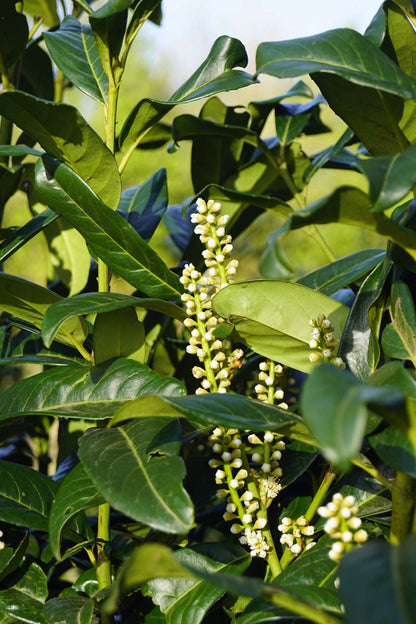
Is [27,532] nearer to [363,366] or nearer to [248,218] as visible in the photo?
[363,366]

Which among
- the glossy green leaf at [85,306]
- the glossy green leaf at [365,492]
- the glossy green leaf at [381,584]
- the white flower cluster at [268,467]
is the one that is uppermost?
the glossy green leaf at [85,306]

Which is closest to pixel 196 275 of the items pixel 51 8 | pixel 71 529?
pixel 71 529

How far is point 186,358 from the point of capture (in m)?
1.11

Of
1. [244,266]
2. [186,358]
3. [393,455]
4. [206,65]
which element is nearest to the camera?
[393,455]

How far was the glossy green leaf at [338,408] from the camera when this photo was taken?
0.39m

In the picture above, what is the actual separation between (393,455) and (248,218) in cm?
76

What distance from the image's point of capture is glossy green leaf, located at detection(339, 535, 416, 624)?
40cm

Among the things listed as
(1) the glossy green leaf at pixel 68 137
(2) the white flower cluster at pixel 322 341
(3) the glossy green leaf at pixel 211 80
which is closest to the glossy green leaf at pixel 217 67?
(3) the glossy green leaf at pixel 211 80

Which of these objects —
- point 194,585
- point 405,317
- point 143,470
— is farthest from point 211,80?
point 194,585

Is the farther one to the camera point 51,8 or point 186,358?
point 51,8

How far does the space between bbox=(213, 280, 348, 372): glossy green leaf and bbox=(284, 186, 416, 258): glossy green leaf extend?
0.53 feet

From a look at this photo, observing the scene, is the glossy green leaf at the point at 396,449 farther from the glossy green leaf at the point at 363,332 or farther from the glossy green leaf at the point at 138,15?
the glossy green leaf at the point at 138,15

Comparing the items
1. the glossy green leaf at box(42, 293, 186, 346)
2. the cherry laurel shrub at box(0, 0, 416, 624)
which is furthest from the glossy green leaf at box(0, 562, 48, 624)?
the glossy green leaf at box(42, 293, 186, 346)

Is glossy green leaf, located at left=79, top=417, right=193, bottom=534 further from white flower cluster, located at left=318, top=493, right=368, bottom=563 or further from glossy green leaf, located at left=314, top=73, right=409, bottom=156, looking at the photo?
glossy green leaf, located at left=314, top=73, right=409, bottom=156
